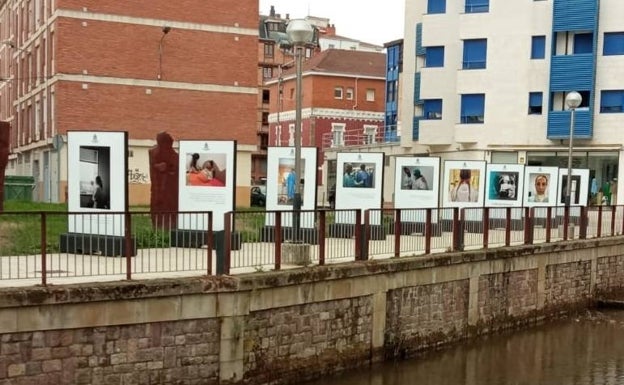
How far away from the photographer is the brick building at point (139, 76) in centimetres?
3625

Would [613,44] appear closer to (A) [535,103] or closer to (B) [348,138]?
(A) [535,103]

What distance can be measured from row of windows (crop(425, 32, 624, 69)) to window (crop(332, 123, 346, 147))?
24.3 metres

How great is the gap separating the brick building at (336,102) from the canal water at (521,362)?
47.4m

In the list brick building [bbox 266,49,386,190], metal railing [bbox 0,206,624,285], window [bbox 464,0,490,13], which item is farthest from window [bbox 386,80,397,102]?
metal railing [bbox 0,206,624,285]

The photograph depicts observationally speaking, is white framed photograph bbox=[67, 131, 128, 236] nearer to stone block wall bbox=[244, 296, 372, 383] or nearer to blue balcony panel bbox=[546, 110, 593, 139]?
stone block wall bbox=[244, 296, 372, 383]

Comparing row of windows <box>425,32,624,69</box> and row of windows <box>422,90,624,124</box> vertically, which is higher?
row of windows <box>425,32,624,69</box>

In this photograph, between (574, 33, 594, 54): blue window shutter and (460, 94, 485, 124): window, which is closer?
(574, 33, 594, 54): blue window shutter

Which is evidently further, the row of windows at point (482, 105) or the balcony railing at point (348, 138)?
the balcony railing at point (348, 138)

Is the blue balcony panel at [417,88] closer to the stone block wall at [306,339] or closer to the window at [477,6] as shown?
the window at [477,6]

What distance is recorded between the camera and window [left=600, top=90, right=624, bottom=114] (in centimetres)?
3788

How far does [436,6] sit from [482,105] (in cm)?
720

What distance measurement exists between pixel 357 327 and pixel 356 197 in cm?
642

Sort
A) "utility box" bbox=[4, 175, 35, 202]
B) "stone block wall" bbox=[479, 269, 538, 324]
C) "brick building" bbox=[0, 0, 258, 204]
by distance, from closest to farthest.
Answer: "stone block wall" bbox=[479, 269, 538, 324]
"utility box" bbox=[4, 175, 35, 202]
"brick building" bbox=[0, 0, 258, 204]

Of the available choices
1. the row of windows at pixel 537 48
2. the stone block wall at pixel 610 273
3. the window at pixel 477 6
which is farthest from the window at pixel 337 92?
the stone block wall at pixel 610 273
